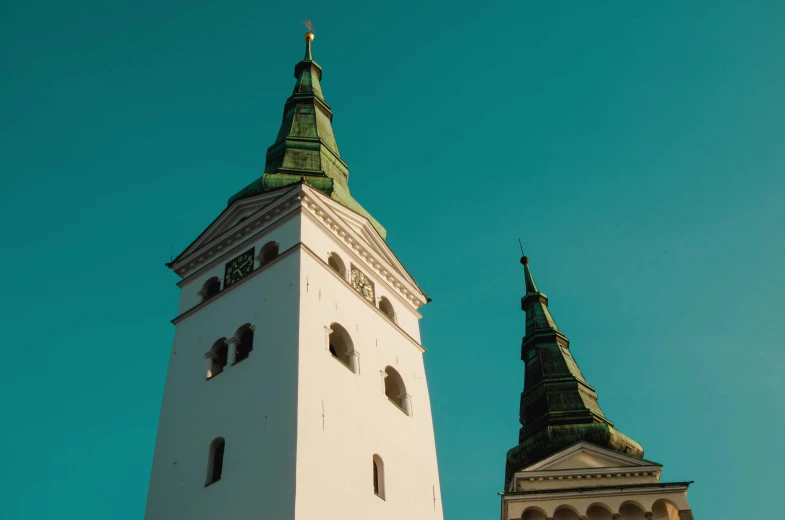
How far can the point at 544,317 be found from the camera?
4316 centimetres

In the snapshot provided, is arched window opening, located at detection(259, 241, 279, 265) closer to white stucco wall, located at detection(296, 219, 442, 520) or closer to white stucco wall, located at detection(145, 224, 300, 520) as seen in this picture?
white stucco wall, located at detection(145, 224, 300, 520)

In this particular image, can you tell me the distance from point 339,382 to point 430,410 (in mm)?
4387

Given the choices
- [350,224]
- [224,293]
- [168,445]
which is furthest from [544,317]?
[168,445]

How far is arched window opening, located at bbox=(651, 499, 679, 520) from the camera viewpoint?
1235 inches

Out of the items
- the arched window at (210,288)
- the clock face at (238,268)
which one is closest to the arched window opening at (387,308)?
the clock face at (238,268)

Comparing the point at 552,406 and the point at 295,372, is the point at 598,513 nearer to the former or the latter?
the point at 552,406

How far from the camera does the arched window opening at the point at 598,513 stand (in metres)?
31.8

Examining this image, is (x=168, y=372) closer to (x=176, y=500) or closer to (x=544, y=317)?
(x=176, y=500)

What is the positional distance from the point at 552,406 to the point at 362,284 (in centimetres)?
1240

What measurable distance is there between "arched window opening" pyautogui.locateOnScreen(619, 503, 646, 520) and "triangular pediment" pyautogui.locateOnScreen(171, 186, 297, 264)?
15040 millimetres

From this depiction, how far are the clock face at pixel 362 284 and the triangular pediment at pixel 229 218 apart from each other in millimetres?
3204

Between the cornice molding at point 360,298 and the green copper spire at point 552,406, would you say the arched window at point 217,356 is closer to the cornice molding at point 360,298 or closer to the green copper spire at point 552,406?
the cornice molding at point 360,298

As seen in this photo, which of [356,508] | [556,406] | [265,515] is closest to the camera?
[265,515]

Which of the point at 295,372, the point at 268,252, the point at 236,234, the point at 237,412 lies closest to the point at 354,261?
the point at 268,252
